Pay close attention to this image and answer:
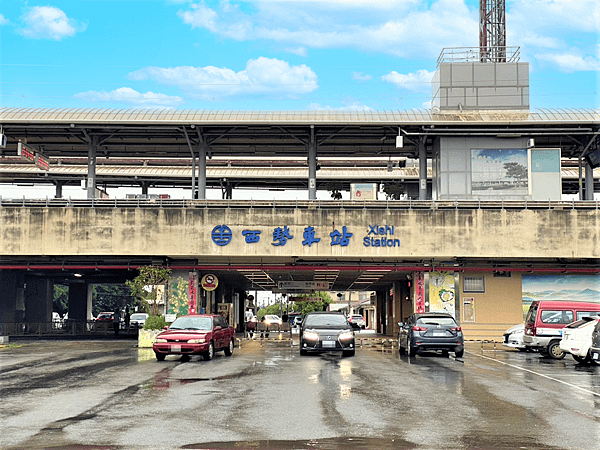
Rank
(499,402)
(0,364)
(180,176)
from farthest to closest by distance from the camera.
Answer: (180,176) < (0,364) < (499,402)

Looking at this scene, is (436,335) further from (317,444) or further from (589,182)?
(589,182)

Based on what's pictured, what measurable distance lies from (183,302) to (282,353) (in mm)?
13373

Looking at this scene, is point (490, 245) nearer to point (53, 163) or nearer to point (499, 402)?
point (499, 402)

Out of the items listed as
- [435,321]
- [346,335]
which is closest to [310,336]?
[346,335]

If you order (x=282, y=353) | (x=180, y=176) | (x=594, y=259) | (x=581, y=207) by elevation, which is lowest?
(x=282, y=353)

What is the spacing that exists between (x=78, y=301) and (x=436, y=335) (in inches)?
1933

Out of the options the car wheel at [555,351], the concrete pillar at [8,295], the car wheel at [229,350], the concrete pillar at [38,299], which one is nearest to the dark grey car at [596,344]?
the car wheel at [555,351]

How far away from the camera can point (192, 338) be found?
74.8 ft

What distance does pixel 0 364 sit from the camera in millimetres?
21328

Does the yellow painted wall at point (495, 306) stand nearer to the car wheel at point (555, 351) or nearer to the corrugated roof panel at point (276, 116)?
the corrugated roof panel at point (276, 116)

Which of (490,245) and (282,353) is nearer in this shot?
(282,353)

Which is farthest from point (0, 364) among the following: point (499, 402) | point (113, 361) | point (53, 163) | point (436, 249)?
point (53, 163)

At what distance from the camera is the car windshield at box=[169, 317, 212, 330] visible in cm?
2397

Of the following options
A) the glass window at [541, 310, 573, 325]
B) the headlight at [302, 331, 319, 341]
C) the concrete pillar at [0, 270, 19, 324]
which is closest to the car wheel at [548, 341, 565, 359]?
the glass window at [541, 310, 573, 325]
